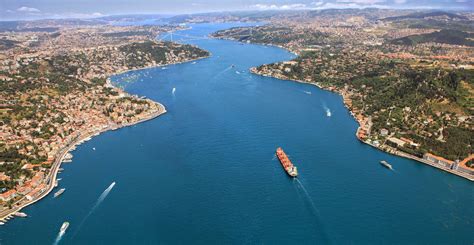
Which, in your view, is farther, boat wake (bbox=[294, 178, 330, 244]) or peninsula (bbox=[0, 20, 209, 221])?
peninsula (bbox=[0, 20, 209, 221])

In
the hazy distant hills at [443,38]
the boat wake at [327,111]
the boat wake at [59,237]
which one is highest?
the hazy distant hills at [443,38]

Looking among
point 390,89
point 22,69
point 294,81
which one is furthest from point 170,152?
point 22,69

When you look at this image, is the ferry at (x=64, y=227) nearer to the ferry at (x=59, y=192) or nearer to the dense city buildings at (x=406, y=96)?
the ferry at (x=59, y=192)

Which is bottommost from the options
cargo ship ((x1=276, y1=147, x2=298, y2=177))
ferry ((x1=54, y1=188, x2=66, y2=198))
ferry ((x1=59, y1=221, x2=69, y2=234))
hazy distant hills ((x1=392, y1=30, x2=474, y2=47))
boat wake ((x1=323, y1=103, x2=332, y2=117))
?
boat wake ((x1=323, y1=103, x2=332, y2=117))

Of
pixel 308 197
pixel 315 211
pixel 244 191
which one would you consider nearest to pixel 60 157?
pixel 244 191

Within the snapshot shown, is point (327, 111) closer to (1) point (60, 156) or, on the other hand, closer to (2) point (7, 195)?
(1) point (60, 156)

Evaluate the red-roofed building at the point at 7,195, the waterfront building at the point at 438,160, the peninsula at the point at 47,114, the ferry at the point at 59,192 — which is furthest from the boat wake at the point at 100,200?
the waterfront building at the point at 438,160

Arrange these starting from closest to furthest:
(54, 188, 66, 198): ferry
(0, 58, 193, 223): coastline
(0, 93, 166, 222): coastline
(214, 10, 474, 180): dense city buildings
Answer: (0, 58, 193, 223): coastline, (0, 93, 166, 222): coastline, (54, 188, 66, 198): ferry, (214, 10, 474, 180): dense city buildings

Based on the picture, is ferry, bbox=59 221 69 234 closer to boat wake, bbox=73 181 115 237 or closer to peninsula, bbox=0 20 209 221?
boat wake, bbox=73 181 115 237

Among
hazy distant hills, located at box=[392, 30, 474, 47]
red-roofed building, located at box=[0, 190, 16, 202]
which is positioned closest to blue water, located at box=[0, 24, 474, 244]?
red-roofed building, located at box=[0, 190, 16, 202]
